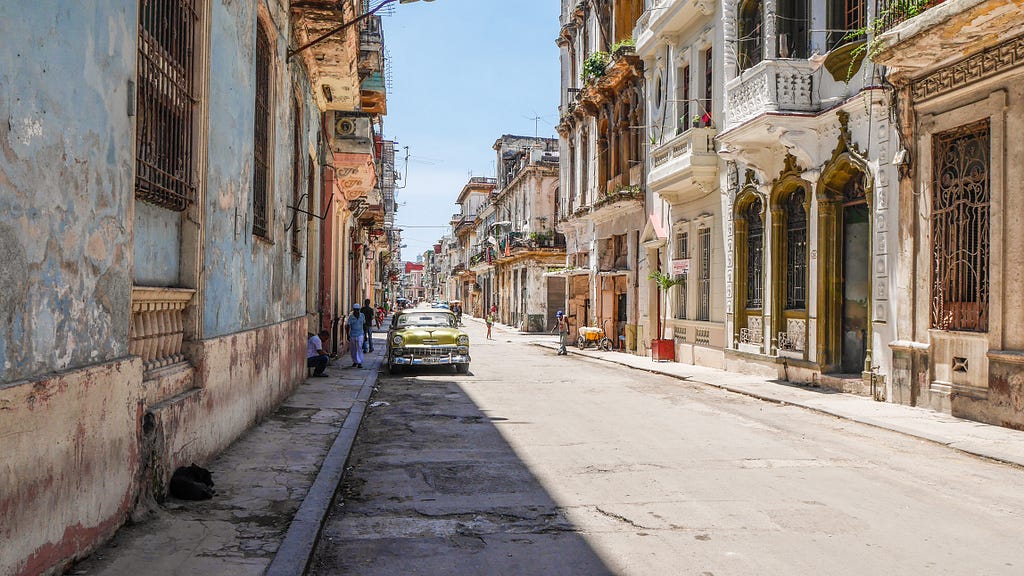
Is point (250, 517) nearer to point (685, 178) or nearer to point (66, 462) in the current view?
point (66, 462)

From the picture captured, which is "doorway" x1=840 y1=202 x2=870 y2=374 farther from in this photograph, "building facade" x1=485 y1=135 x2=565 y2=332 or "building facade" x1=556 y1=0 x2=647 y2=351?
"building facade" x1=485 y1=135 x2=565 y2=332

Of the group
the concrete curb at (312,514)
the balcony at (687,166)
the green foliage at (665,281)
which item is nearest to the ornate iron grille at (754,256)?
the balcony at (687,166)

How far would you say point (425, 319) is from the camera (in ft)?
63.4

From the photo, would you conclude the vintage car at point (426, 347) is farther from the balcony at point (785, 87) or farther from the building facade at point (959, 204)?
the building facade at point (959, 204)

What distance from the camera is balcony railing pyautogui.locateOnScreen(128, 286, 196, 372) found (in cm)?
584

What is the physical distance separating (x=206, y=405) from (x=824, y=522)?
211 inches

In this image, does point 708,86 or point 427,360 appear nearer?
point 427,360

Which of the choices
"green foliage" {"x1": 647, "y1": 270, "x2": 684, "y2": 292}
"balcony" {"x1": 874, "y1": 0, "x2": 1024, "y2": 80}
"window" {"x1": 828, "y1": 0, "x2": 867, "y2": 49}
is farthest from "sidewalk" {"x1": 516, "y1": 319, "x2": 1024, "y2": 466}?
"window" {"x1": 828, "y1": 0, "x2": 867, "y2": 49}

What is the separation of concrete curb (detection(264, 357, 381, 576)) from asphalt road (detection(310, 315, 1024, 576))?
0.40ft

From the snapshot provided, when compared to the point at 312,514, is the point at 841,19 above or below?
above

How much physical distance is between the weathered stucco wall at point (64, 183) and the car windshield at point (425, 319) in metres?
13.9

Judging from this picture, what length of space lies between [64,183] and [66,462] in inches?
59.6

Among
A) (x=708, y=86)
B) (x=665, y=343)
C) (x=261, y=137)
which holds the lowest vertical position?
(x=665, y=343)

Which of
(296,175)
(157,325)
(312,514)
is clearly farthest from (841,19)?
(312,514)
